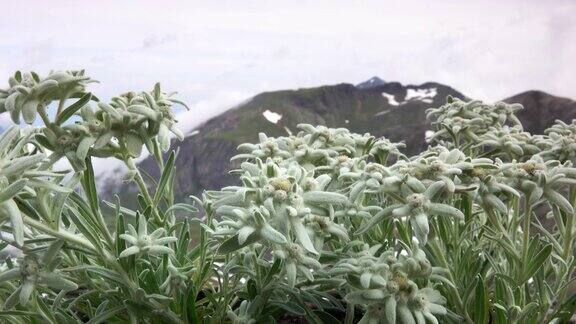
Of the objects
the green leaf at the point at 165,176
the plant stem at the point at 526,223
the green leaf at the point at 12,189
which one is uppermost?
the green leaf at the point at 12,189

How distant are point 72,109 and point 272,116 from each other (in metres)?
86.3

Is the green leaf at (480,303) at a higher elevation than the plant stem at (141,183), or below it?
below

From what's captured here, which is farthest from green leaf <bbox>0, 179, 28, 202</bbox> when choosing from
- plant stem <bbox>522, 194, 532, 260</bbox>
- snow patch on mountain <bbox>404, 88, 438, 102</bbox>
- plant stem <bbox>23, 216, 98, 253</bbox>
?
snow patch on mountain <bbox>404, 88, 438, 102</bbox>

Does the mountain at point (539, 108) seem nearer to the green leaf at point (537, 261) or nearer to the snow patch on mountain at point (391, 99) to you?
the green leaf at point (537, 261)

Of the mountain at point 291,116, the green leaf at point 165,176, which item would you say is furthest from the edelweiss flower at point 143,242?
the mountain at point 291,116

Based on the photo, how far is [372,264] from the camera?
174 cm

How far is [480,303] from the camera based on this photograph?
1.95 m

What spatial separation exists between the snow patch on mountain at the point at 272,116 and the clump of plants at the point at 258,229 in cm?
8414

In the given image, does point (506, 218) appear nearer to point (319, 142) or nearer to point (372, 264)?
point (319, 142)

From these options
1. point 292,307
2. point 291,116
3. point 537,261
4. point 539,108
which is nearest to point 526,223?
point 537,261

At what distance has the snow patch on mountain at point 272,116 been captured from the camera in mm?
86688

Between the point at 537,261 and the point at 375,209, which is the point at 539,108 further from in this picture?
the point at 375,209

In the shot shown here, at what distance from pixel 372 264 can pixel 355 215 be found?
28cm

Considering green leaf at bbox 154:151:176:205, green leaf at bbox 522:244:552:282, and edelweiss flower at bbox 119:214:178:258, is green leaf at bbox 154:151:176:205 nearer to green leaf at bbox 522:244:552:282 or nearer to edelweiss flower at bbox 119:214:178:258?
edelweiss flower at bbox 119:214:178:258
